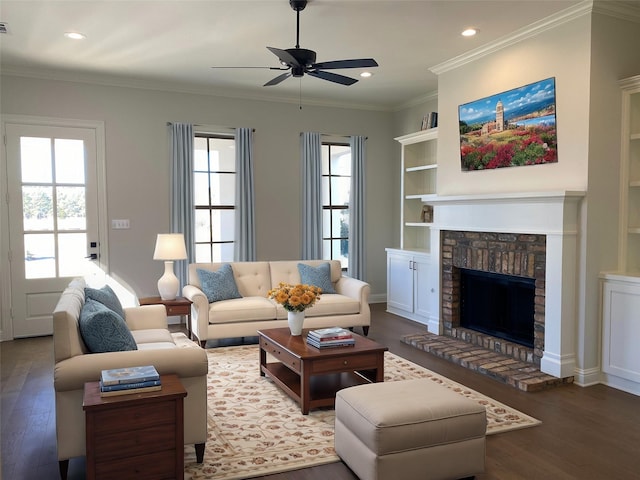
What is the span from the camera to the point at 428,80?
6465mm

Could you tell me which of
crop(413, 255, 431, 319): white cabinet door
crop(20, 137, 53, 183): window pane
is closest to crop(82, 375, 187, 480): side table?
crop(20, 137, 53, 183): window pane

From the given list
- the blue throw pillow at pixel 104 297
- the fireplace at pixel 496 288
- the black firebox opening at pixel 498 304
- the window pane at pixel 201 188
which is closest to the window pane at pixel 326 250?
the window pane at pixel 201 188

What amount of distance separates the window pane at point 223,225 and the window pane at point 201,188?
21 centimetres

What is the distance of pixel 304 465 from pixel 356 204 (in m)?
5.23

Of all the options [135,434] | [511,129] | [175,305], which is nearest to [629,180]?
[511,129]

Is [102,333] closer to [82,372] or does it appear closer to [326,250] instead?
[82,372]

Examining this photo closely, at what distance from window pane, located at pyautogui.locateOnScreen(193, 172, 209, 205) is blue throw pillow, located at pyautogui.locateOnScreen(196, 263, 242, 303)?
1426 millimetres

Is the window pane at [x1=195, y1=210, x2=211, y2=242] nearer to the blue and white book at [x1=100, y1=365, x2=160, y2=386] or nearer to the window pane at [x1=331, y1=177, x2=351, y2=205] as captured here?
the window pane at [x1=331, y1=177, x2=351, y2=205]

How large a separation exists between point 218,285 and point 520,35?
12.8 feet

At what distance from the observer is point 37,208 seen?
5988 millimetres

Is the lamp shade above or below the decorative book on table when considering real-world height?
above

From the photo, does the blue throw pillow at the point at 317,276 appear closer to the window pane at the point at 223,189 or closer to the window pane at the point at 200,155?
the window pane at the point at 223,189

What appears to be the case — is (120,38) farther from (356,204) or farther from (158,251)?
(356,204)

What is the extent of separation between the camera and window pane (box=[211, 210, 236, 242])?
7027 mm
